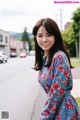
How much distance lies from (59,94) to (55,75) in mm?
136

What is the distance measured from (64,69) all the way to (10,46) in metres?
90.8

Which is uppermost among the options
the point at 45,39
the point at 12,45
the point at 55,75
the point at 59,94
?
the point at 45,39

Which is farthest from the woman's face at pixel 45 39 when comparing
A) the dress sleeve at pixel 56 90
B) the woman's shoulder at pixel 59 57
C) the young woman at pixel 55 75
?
the dress sleeve at pixel 56 90

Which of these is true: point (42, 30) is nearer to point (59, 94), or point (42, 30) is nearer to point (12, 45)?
point (59, 94)

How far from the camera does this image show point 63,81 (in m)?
2.63

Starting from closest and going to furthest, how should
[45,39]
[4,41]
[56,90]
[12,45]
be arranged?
1. [56,90]
2. [45,39]
3. [4,41]
4. [12,45]

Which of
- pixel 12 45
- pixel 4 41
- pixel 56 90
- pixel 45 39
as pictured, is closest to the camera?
pixel 56 90

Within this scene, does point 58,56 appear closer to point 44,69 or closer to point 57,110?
point 44,69

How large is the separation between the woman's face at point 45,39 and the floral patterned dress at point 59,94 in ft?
0.46

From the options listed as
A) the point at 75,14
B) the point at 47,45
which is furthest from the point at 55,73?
the point at 75,14

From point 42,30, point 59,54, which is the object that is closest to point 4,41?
point 42,30

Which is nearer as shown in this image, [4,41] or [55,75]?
[55,75]

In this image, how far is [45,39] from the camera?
2.78 meters

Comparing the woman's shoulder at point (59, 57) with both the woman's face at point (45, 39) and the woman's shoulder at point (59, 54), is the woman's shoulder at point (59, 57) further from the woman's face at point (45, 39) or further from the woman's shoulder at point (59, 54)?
the woman's face at point (45, 39)
